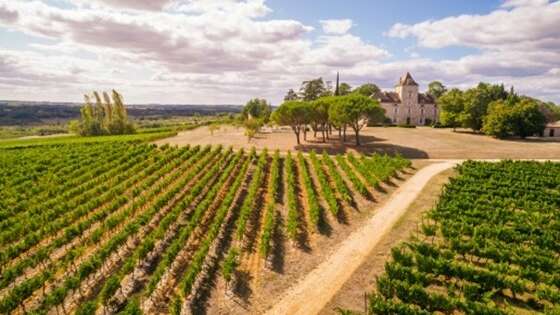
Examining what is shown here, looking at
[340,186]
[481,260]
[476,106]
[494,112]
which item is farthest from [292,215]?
[476,106]

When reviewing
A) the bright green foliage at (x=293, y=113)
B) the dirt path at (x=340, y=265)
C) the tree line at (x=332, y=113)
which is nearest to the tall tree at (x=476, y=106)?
the tree line at (x=332, y=113)

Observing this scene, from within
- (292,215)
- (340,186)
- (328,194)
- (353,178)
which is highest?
(353,178)

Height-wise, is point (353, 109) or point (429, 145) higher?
point (353, 109)

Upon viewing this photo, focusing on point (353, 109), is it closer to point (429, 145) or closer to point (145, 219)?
point (429, 145)

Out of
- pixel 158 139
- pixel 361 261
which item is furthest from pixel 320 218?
pixel 158 139

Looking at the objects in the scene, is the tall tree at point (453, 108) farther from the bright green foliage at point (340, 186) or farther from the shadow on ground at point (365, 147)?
the bright green foliage at point (340, 186)

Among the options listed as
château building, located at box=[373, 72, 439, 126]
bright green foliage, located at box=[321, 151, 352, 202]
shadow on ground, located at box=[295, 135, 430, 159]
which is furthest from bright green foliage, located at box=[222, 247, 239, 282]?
château building, located at box=[373, 72, 439, 126]

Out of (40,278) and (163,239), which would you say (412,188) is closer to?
(163,239)
